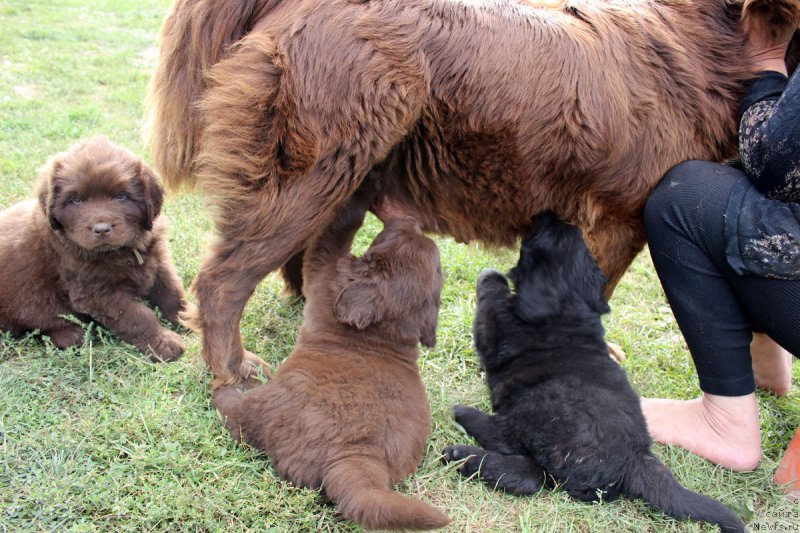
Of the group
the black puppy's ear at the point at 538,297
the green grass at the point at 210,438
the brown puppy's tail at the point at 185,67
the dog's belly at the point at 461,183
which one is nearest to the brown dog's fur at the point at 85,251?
the green grass at the point at 210,438

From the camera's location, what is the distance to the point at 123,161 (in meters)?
3.11

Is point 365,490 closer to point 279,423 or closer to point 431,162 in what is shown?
point 279,423

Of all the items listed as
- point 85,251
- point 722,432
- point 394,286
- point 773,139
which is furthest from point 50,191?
point 722,432

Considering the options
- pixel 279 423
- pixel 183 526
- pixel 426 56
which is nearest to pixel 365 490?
pixel 279 423

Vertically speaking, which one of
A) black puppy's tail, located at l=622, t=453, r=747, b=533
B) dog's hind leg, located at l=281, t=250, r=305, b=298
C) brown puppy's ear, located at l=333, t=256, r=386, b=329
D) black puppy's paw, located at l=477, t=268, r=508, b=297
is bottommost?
black puppy's tail, located at l=622, t=453, r=747, b=533

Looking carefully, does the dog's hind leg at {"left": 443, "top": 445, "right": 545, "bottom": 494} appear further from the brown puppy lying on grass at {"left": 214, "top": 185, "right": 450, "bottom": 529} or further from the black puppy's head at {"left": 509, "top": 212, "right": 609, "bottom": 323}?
the black puppy's head at {"left": 509, "top": 212, "right": 609, "bottom": 323}

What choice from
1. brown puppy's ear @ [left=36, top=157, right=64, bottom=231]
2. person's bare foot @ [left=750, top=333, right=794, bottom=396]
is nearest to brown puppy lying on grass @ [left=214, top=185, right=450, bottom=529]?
brown puppy's ear @ [left=36, top=157, right=64, bottom=231]

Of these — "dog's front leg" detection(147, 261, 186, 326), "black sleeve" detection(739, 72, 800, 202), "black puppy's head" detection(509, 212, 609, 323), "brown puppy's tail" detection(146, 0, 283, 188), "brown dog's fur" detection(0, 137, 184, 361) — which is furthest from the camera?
"dog's front leg" detection(147, 261, 186, 326)

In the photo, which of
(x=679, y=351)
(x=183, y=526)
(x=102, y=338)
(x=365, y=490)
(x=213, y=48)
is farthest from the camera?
(x=679, y=351)

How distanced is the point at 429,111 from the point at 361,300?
2.67ft

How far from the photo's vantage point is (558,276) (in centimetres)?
287

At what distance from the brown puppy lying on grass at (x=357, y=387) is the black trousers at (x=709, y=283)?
1025 millimetres

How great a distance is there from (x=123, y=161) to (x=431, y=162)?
5.15 feet

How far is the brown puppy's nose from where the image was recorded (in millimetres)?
2895
